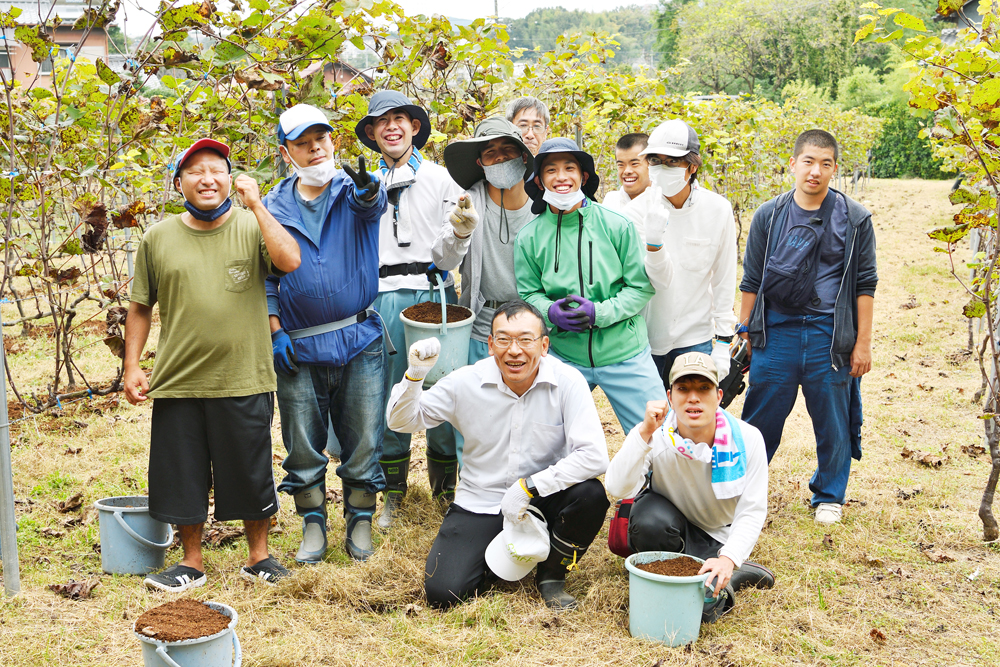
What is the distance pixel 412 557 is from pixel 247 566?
72 cm

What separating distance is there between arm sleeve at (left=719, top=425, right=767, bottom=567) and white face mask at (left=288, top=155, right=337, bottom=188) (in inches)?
79.1

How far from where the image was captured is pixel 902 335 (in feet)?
27.0

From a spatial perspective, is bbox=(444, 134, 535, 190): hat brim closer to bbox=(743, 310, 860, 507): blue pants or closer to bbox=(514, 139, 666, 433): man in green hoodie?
bbox=(514, 139, 666, 433): man in green hoodie

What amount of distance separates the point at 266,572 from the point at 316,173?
1699 millimetres

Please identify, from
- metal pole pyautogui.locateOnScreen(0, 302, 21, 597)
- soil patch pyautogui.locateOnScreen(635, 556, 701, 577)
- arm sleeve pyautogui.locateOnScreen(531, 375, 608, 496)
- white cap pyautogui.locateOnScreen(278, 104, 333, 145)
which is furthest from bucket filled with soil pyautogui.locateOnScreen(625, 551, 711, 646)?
metal pole pyautogui.locateOnScreen(0, 302, 21, 597)

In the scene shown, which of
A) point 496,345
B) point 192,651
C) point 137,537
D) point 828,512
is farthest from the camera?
point 828,512

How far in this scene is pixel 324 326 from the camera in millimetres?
3479

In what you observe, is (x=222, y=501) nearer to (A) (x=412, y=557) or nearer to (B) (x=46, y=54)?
(A) (x=412, y=557)

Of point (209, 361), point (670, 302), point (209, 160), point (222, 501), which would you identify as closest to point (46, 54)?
point (209, 160)

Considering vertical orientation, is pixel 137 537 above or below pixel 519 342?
below

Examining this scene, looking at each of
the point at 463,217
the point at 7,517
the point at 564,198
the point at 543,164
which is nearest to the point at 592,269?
the point at 564,198

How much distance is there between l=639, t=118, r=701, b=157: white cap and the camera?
3.74m

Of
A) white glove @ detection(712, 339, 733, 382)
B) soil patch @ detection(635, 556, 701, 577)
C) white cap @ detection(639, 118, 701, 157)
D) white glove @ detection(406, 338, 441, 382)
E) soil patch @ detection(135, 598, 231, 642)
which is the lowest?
soil patch @ detection(635, 556, 701, 577)

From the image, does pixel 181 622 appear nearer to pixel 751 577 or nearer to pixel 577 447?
pixel 577 447
